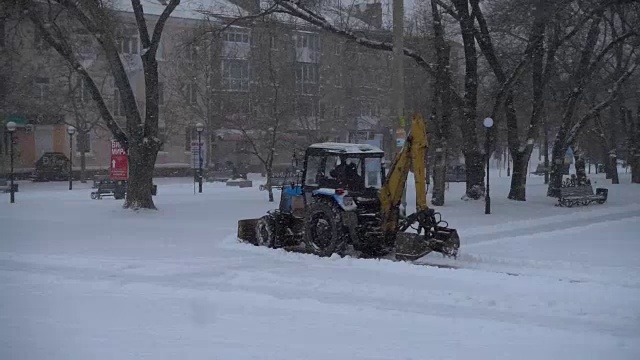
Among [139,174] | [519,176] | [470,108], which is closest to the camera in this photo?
[139,174]

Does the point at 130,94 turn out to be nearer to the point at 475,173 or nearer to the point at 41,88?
the point at 475,173

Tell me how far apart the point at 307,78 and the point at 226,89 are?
4.94 meters

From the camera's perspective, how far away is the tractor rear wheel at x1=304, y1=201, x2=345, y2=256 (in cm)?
1391

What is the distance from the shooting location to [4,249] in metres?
15.3

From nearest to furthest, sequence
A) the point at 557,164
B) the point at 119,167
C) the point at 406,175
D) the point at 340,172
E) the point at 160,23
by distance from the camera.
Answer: the point at 406,175 < the point at 340,172 < the point at 160,23 < the point at 557,164 < the point at 119,167

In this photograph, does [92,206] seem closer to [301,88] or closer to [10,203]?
[10,203]

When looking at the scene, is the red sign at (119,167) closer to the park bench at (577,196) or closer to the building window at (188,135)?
the building window at (188,135)

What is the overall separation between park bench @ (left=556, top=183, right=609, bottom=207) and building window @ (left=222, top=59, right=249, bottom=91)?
2049cm

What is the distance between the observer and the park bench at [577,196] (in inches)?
1089

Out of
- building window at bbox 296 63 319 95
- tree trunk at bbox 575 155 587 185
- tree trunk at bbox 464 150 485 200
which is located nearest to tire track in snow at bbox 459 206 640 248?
tree trunk at bbox 464 150 485 200

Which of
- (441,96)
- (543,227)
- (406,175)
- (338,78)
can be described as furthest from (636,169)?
(406,175)

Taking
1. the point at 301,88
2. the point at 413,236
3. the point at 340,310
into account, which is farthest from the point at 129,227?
the point at 301,88

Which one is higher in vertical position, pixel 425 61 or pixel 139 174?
pixel 425 61

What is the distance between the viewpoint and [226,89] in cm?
4097
